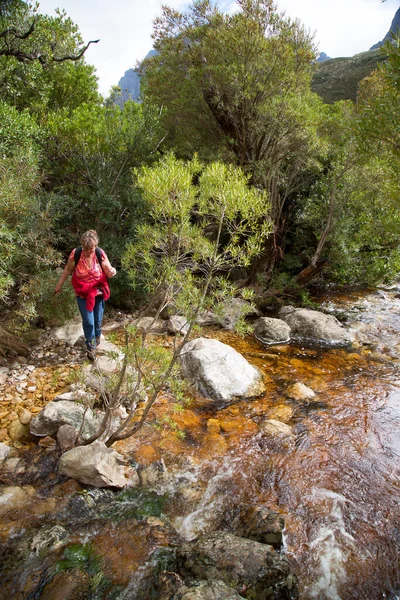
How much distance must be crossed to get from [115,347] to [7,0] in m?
10.4

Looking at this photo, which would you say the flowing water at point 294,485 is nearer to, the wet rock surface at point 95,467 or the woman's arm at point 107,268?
the wet rock surface at point 95,467

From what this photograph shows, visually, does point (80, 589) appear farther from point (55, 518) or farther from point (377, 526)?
point (377, 526)

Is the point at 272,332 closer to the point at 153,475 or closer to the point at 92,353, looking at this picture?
the point at 92,353

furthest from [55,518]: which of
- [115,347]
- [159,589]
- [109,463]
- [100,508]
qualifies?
[115,347]

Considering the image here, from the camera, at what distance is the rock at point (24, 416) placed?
17.3 feet

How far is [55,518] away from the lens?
3.89 m

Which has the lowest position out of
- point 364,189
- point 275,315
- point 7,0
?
point 275,315

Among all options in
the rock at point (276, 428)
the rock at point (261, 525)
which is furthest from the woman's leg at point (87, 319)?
the rock at point (261, 525)

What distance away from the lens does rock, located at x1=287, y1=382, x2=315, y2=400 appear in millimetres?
6775

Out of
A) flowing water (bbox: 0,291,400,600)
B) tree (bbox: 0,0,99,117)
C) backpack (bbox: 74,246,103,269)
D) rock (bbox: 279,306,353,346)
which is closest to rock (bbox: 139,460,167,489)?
flowing water (bbox: 0,291,400,600)

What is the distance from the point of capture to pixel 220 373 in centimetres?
692

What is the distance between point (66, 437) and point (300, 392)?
14.5 ft

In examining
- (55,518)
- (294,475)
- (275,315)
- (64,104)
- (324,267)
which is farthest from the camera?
(64,104)

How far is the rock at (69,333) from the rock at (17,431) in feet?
8.42
